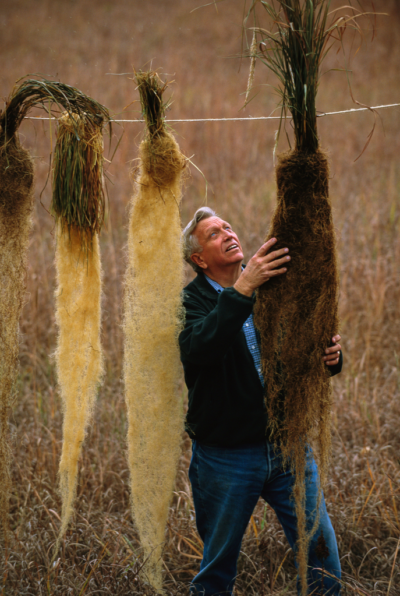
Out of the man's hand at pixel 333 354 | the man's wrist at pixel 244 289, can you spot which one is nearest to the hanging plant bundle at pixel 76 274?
the man's wrist at pixel 244 289

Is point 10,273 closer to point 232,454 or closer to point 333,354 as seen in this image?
point 232,454

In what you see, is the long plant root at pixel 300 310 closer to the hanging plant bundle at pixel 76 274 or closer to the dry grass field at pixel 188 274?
the dry grass field at pixel 188 274

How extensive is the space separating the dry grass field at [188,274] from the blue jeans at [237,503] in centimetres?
34

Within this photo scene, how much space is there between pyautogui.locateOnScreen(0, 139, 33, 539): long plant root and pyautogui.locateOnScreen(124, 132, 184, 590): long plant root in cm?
47

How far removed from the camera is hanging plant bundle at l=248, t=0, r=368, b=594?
6.00 ft

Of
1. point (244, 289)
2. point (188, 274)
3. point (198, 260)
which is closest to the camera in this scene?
point (244, 289)

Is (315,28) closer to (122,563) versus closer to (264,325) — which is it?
(264,325)

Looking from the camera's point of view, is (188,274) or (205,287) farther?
(188,274)

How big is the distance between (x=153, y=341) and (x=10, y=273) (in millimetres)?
679

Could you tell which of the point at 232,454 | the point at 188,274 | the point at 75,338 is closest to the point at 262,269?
the point at 232,454

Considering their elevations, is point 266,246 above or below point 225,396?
above

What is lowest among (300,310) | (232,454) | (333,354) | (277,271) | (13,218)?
(232,454)

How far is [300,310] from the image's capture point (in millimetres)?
1895

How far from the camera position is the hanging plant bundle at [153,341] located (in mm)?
2045
